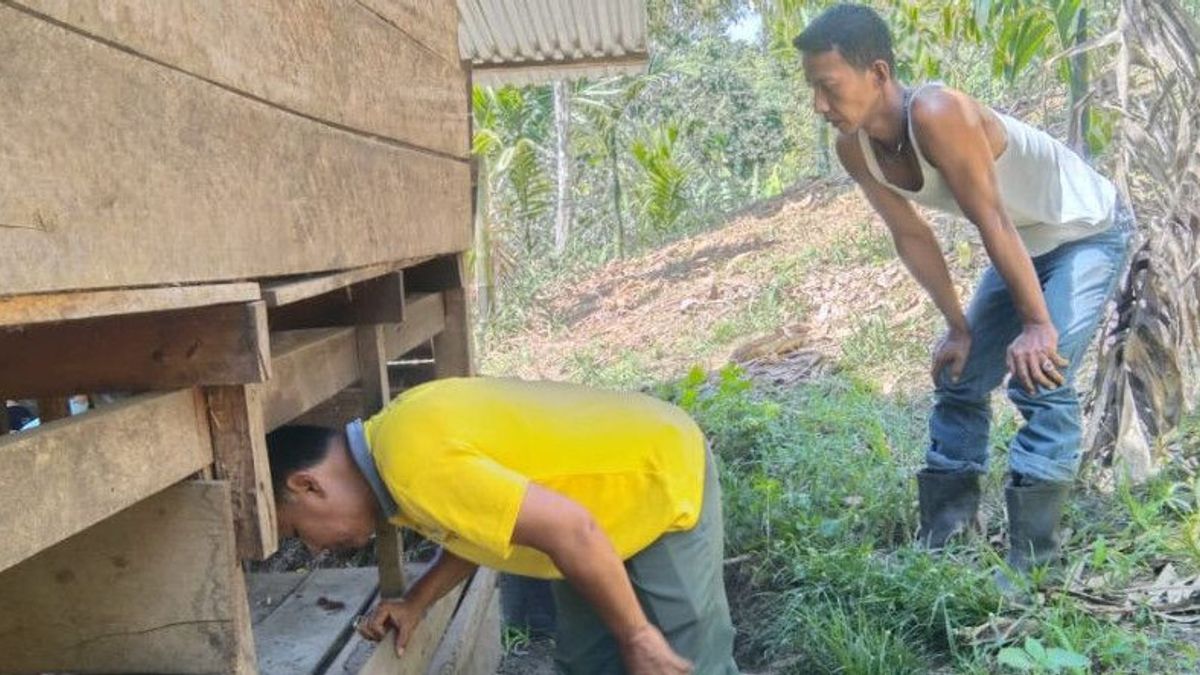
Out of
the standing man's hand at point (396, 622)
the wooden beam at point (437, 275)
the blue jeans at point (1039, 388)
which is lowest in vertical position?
the standing man's hand at point (396, 622)

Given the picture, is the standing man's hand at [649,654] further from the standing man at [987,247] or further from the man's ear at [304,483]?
the standing man at [987,247]

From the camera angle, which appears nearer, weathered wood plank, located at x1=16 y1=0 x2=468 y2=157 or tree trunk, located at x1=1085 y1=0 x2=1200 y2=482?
weathered wood plank, located at x1=16 y1=0 x2=468 y2=157

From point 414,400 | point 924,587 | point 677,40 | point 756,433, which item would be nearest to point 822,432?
point 756,433

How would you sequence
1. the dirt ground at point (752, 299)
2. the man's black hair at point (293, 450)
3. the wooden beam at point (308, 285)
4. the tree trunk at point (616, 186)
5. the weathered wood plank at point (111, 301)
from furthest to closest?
the tree trunk at point (616, 186)
the dirt ground at point (752, 299)
the man's black hair at point (293, 450)
the wooden beam at point (308, 285)
the weathered wood plank at point (111, 301)

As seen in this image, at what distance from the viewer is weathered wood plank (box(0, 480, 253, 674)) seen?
1.57 meters

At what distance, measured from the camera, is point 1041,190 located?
321 centimetres

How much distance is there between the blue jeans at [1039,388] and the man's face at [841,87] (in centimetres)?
77

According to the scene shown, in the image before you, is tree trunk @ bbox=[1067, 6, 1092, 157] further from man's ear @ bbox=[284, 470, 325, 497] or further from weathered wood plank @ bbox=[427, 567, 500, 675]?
man's ear @ bbox=[284, 470, 325, 497]

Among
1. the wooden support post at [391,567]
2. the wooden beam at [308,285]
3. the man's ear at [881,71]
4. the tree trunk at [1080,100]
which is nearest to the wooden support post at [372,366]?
the wooden support post at [391,567]

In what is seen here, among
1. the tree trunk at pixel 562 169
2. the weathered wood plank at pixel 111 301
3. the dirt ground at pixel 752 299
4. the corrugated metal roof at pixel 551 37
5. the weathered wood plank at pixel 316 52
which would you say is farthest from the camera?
the tree trunk at pixel 562 169

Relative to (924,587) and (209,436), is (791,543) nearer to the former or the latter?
(924,587)

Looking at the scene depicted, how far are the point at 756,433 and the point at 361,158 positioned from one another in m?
3.47

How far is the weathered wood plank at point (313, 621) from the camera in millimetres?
2641

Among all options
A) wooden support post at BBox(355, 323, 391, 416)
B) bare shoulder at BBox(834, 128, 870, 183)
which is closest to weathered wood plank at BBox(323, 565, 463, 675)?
wooden support post at BBox(355, 323, 391, 416)
